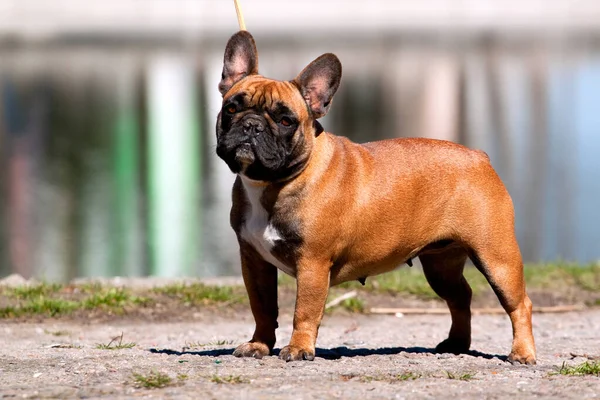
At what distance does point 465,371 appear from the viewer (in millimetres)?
7281

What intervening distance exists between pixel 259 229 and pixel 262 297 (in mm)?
666

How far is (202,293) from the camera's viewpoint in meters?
11.4

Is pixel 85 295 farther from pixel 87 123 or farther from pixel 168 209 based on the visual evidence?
pixel 87 123

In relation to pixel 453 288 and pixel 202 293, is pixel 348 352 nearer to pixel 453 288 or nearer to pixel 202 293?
pixel 453 288

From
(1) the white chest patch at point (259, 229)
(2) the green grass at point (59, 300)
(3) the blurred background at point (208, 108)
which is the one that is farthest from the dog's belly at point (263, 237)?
(3) the blurred background at point (208, 108)

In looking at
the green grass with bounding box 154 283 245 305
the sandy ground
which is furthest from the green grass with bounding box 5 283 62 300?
the green grass with bounding box 154 283 245 305

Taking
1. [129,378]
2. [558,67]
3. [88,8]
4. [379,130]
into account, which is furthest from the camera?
[88,8]

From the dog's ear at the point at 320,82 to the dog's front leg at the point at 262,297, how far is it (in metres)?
1.09

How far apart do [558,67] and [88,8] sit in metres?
38.4

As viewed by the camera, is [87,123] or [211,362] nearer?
[211,362]

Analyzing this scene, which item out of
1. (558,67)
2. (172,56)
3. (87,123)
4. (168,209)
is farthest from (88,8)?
(168,209)

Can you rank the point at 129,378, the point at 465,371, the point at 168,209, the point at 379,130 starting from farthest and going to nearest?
the point at 379,130
the point at 168,209
the point at 465,371
the point at 129,378

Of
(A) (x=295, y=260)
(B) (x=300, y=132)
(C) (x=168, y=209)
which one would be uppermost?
(B) (x=300, y=132)

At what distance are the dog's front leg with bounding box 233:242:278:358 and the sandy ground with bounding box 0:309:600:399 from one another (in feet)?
0.91
